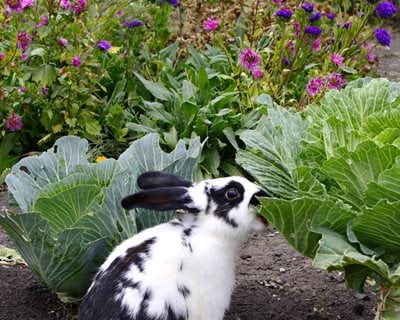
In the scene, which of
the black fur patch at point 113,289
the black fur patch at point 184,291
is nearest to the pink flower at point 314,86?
the black fur patch at point 113,289

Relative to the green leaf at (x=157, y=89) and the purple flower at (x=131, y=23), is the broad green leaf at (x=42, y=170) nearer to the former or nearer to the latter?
the green leaf at (x=157, y=89)

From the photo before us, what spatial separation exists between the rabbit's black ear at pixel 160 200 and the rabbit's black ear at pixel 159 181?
0.35 ft

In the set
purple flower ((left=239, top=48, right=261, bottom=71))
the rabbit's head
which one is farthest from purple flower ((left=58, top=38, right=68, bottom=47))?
the rabbit's head

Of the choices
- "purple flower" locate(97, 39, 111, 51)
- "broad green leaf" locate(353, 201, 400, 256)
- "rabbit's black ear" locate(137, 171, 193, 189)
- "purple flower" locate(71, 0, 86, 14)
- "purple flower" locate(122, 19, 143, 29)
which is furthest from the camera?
"purple flower" locate(122, 19, 143, 29)

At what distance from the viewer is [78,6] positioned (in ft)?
16.8

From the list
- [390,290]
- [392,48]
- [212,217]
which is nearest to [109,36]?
[212,217]

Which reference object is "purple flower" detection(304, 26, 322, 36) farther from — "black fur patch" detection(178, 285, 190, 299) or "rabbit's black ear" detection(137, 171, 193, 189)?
"black fur patch" detection(178, 285, 190, 299)

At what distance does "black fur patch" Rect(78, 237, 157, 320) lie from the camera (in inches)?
121

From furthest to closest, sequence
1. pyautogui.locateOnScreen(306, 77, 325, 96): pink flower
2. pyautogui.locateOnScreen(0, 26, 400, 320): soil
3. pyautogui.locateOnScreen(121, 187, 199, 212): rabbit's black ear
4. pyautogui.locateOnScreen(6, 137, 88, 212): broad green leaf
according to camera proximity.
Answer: pyautogui.locateOnScreen(306, 77, 325, 96): pink flower → pyautogui.locateOnScreen(0, 26, 400, 320): soil → pyautogui.locateOnScreen(6, 137, 88, 212): broad green leaf → pyautogui.locateOnScreen(121, 187, 199, 212): rabbit's black ear

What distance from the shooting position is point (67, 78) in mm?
5406

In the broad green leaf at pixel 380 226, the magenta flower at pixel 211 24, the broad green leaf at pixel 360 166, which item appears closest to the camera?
the broad green leaf at pixel 380 226

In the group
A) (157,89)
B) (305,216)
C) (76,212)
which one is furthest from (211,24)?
(305,216)

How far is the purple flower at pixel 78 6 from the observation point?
510 centimetres

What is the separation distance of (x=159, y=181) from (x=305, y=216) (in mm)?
629
